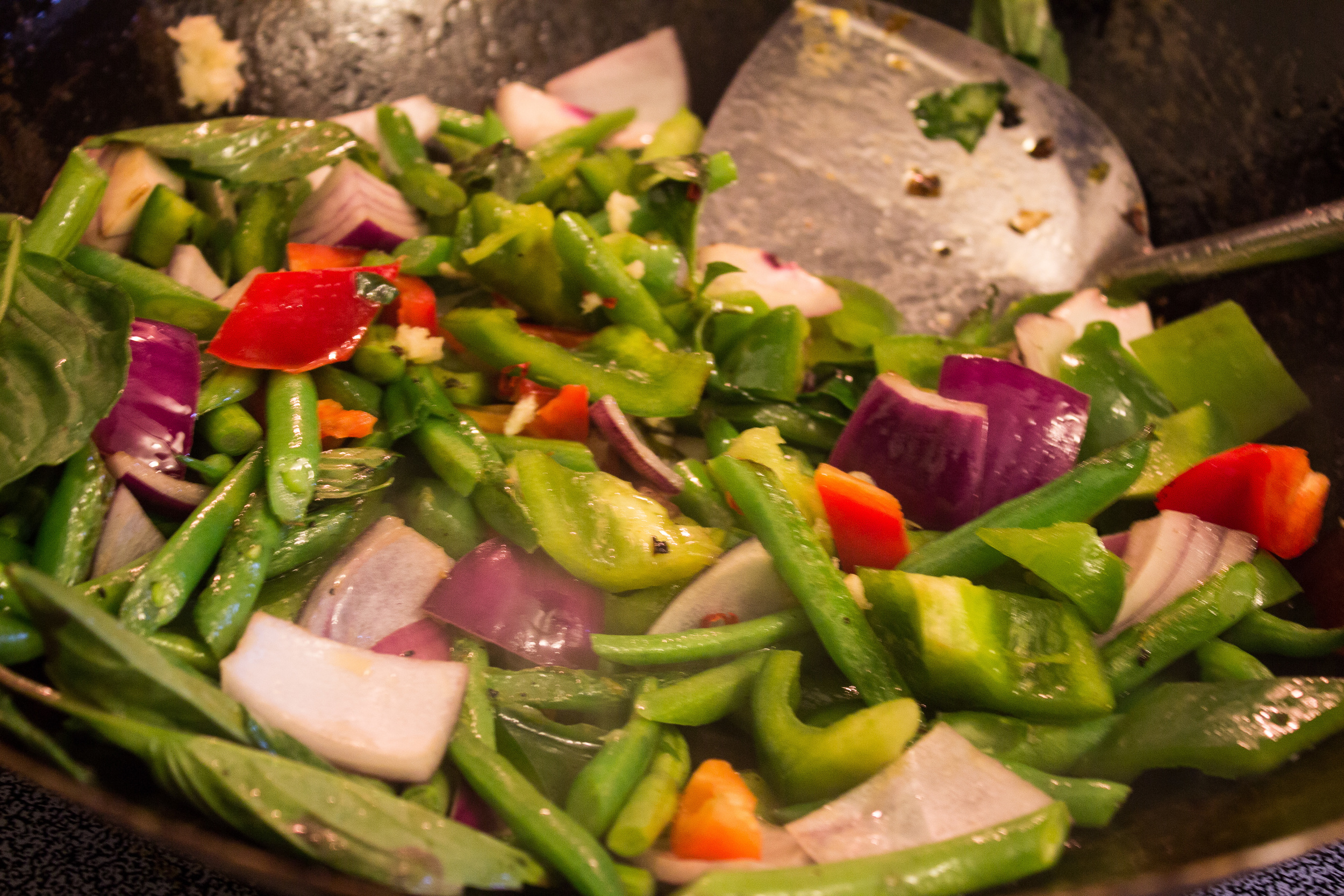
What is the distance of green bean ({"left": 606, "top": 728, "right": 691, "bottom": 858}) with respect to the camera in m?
1.21

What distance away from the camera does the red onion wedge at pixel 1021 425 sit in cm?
175

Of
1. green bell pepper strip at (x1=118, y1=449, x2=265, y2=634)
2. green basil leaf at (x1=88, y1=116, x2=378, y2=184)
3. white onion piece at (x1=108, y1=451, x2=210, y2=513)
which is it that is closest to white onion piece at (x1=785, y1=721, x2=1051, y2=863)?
green bell pepper strip at (x1=118, y1=449, x2=265, y2=634)

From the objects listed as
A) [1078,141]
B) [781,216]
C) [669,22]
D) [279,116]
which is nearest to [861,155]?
[781,216]

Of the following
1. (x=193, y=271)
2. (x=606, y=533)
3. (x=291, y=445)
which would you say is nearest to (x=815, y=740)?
(x=606, y=533)

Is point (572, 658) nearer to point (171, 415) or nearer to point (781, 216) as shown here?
point (171, 415)

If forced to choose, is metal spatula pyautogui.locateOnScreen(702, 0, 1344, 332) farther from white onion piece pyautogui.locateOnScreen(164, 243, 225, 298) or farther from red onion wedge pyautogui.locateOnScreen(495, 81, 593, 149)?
white onion piece pyautogui.locateOnScreen(164, 243, 225, 298)

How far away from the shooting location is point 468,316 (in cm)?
189

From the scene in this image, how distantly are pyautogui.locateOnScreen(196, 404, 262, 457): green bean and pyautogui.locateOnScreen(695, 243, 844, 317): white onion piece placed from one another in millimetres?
1097

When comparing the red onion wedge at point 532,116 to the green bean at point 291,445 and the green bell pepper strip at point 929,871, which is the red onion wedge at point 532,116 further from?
the green bell pepper strip at point 929,871

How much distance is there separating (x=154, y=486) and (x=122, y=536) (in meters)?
0.10

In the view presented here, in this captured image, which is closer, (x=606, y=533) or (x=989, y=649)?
(x=989, y=649)

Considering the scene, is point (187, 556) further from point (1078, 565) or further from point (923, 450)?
point (1078, 565)

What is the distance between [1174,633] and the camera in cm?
146

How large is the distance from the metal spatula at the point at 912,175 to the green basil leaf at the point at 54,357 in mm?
1599
